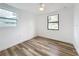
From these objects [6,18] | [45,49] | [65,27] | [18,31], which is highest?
[6,18]

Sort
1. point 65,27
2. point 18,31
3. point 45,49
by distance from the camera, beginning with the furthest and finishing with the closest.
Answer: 1. point 18,31
2. point 45,49
3. point 65,27

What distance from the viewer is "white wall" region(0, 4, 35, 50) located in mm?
2358

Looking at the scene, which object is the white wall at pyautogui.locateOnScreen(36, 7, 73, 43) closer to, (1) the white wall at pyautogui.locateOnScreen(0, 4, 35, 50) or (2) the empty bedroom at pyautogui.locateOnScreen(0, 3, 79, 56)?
(2) the empty bedroom at pyautogui.locateOnScreen(0, 3, 79, 56)

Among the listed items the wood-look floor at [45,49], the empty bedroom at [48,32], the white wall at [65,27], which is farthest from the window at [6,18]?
the white wall at [65,27]

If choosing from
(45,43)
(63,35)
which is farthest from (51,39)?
(63,35)

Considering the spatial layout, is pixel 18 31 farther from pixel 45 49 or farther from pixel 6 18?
pixel 45 49

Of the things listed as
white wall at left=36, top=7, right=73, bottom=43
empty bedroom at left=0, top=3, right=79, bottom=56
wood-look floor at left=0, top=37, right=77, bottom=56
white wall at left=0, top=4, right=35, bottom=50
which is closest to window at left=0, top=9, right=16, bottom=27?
empty bedroom at left=0, top=3, right=79, bottom=56

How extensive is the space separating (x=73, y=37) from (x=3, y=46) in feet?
6.74

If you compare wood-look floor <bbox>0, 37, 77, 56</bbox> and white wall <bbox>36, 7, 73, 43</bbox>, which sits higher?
white wall <bbox>36, 7, 73, 43</bbox>

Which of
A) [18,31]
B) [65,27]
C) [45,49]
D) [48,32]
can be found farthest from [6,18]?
[65,27]

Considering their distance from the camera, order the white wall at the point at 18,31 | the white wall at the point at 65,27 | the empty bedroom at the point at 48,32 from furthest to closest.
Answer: the white wall at the point at 18,31
the white wall at the point at 65,27
the empty bedroom at the point at 48,32

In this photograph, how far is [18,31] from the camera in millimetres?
3012

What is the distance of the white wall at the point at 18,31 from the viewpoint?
7.74 feet

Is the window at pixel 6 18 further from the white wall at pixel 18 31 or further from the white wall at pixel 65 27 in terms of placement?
the white wall at pixel 65 27
